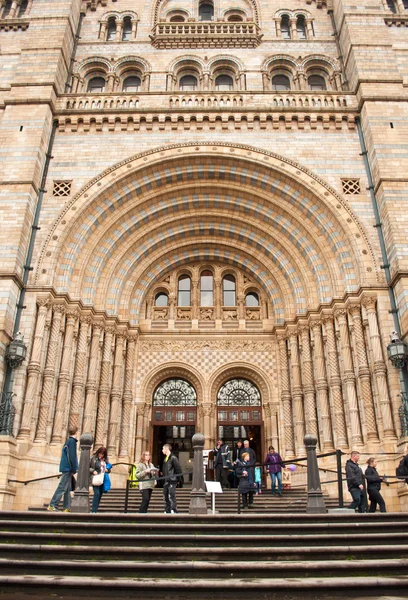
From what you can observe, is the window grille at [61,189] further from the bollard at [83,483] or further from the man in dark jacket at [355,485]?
the man in dark jacket at [355,485]

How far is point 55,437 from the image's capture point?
1504cm

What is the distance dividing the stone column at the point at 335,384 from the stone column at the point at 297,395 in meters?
1.45

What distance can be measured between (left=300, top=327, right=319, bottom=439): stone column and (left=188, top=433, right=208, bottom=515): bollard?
7.44 metres

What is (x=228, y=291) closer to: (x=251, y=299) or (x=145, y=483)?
(x=251, y=299)

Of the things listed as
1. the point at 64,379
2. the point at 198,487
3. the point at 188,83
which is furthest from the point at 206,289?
the point at 198,487

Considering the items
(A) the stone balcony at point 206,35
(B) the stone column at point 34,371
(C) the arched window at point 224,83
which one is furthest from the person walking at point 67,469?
(A) the stone balcony at point 206,35

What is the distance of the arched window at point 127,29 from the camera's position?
76.4 ft

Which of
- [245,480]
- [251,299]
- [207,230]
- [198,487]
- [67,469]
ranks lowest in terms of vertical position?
[198,487]

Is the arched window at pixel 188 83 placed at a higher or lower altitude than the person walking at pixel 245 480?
higher

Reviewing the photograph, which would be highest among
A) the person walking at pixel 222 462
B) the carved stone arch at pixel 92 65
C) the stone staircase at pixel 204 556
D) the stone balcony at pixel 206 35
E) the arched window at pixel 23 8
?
the arched window at pixel 23 8

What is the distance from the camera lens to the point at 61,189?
17734mm

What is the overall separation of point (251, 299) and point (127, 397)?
6419 mm

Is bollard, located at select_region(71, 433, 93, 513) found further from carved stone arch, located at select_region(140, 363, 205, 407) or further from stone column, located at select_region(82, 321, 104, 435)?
carved stone arch, located at select_region(140, 363, 205, 407)

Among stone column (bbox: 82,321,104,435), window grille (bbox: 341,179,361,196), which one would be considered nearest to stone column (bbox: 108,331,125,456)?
stone column (bbox: 82,321,104,435)
